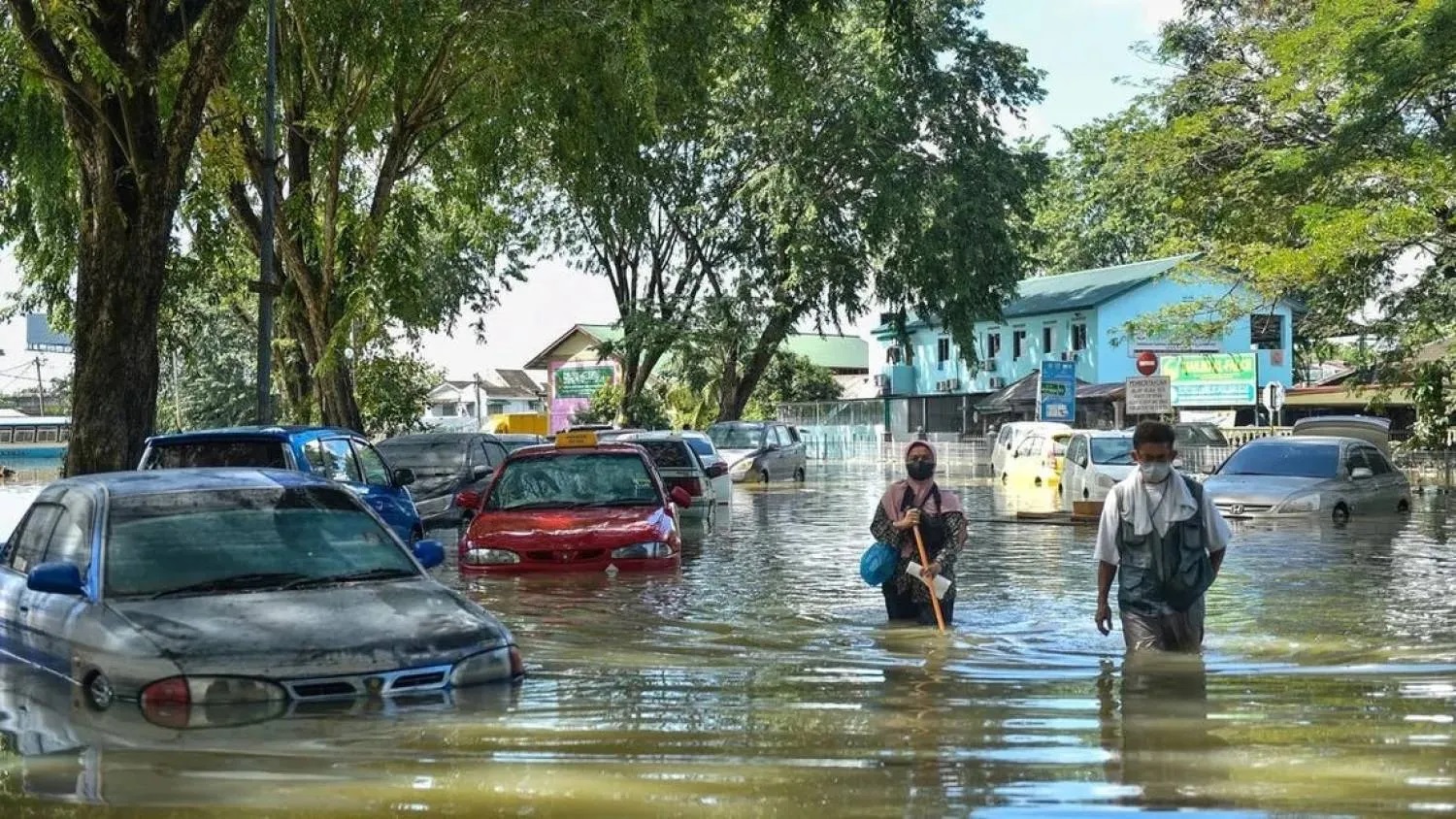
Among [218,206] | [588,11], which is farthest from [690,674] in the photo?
[218,206]

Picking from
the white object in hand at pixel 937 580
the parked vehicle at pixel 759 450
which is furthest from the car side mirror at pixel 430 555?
the parked vehicle at pixel 759 450

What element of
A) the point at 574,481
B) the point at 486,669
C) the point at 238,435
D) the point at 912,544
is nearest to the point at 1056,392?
the point at 574,481

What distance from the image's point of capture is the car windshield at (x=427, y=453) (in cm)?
2541

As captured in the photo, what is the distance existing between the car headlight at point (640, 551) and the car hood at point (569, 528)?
0.04 metres

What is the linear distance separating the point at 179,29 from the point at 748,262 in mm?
36429

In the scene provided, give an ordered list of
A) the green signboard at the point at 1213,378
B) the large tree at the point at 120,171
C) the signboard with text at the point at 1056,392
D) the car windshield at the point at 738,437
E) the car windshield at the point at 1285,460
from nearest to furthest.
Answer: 1. the large tree at the point at 120,171
2. the car windshield at the point at 1285,460
3. the signboard with text at the point at 1056,392
4. the car windshield at the point at 738,437
5. the green signboard at the point at 1213,378

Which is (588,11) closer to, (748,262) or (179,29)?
(179,29)

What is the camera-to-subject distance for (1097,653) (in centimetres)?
1114

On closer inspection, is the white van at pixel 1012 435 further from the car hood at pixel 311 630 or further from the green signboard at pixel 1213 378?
the car hood at pixel 311 630

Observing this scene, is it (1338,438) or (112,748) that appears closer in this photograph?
(112,748)

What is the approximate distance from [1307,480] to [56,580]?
19466 mm

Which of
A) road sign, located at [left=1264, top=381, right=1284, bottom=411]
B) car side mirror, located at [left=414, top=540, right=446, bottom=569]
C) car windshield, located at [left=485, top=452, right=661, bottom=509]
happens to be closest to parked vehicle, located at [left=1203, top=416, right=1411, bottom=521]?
car windshield, located at [left=485, top=452, right=661, bottom=509]

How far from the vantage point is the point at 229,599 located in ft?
26.2

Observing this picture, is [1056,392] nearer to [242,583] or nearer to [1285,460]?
[1285,460]
